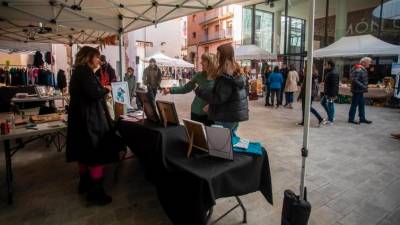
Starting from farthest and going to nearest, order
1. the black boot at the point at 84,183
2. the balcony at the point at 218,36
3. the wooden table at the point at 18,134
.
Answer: the balcony at the point at 218,36 → the black boot at the point at 84,183 → the wooden table at the point at 18,134

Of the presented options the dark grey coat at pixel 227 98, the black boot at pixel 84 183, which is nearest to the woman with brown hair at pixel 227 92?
the dark grey coat at pixel 227 98

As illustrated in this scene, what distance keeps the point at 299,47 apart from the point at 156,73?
10.5 meters

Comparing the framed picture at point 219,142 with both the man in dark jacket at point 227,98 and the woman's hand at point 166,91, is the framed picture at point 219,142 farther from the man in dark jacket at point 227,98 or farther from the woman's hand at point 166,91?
the woman's hand at point 166,91

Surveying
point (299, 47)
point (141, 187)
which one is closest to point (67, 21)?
point (141, 187)

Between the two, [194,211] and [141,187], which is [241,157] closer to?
[194,211]

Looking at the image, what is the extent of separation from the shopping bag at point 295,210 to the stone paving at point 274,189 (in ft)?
1.47

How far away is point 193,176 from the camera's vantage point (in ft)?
5.28

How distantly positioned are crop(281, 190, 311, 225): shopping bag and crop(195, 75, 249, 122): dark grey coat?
2.76ft

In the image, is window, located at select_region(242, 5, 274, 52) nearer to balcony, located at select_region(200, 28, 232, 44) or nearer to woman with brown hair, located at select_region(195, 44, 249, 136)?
balcony, located at select_region(200, 28, 232, 44)

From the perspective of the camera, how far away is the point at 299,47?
15336mm

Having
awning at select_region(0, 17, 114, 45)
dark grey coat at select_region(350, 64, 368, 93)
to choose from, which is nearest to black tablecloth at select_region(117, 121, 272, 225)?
dark grey coat at select_region(350, 64, 368, 93)

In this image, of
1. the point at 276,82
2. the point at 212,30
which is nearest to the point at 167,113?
the point at 276,82

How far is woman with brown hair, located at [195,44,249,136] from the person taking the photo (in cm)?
230

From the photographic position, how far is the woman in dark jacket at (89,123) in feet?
7.93
